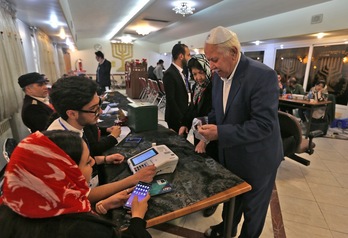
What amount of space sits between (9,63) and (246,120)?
3.32 m

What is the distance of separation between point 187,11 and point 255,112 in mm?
4313

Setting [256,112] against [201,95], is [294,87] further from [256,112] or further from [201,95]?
[256,112]

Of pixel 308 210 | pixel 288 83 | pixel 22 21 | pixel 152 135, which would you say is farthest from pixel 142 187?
pixel 288 83

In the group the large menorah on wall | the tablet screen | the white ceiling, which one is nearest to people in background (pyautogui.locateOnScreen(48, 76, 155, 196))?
the tablet screen

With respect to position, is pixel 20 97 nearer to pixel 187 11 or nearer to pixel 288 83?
pixel 187 11

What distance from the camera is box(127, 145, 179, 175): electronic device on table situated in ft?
3.48

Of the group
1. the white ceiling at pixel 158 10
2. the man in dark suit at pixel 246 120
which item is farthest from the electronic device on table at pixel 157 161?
the white ceiling at pixel 158 10

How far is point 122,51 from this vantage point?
1295 centimetres

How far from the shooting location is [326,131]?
426 centimetres

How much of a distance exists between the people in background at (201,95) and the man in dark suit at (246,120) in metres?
0.32

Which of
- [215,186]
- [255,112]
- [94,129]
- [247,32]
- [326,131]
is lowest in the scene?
[326,131]

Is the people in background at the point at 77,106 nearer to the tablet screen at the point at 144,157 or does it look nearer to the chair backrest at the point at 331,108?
the tablet screen at the point at 144,157

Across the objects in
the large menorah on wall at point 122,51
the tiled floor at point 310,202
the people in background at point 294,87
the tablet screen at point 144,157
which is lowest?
the tiled floor at point 310,202

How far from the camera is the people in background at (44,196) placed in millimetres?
529
